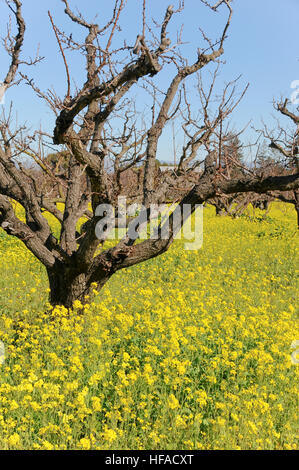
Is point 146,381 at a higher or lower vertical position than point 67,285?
lower

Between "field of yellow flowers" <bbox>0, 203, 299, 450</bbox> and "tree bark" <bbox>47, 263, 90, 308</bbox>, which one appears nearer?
"field of yellow flowers" <bbox>0, 203, 299, 450</bbox>

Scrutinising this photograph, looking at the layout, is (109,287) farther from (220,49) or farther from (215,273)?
(220,49)

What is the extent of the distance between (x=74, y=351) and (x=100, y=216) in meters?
1.91

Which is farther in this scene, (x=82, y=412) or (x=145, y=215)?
(x=145, y=215)

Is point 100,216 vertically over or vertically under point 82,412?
over

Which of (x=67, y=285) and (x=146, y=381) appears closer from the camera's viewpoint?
(x=146, y=381)

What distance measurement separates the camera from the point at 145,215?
261 inches

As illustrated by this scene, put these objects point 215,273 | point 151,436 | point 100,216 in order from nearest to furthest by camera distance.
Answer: point 151,436 → point 100,216 → point 215,273

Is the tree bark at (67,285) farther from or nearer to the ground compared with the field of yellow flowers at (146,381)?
farther from the ground

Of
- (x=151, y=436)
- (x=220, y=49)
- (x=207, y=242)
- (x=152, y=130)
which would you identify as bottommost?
(x=151, y=436)

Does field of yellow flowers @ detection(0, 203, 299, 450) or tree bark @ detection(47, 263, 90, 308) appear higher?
tree bark @ detection(47, 263, 90, 308)

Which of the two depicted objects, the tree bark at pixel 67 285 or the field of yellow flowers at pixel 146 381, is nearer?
the field of yellow flowers at pixel 146 381

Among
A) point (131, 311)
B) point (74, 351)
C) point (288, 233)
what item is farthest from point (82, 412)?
point (288, 233)

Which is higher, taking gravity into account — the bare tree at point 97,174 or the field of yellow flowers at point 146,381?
the bare tree at point 97,174
